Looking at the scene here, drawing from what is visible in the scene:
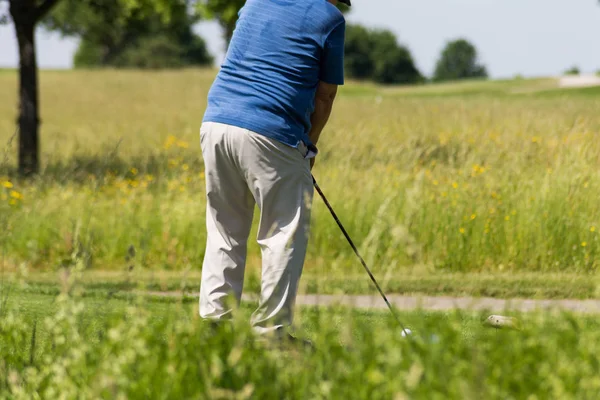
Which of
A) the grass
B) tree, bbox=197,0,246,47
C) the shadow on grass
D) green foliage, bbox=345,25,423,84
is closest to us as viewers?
the grass

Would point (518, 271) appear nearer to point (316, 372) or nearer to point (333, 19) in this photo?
point (333, 19)

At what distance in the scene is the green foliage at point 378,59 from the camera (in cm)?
11738

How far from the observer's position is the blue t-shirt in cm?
505

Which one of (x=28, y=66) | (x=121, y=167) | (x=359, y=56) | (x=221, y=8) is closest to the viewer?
(x=121, y=167)

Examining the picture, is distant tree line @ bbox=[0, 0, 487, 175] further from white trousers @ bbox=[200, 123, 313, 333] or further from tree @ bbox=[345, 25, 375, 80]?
white trousers @ bbox=[200, 123, 313, 333]

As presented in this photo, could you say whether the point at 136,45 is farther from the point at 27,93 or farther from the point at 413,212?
the point at 413,212

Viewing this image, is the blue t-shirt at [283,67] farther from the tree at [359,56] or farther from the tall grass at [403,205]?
the tree at [359,56]

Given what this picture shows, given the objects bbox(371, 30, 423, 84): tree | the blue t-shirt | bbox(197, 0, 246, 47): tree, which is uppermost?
the blue t-shirt

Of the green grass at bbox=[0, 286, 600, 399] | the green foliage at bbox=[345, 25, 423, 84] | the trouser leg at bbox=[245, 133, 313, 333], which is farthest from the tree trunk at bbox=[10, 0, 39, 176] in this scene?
the green foliage at bbox=[345, 25, 423, 84]

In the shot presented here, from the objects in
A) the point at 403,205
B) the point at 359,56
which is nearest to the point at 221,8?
the point at 403,205

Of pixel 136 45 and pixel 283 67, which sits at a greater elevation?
pixel 283 67

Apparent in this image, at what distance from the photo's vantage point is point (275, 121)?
16.5ft

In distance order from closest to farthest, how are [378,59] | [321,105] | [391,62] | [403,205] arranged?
[321,105] < [403,205] < [391,62] < [378,59]

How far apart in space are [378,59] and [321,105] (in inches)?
4481
